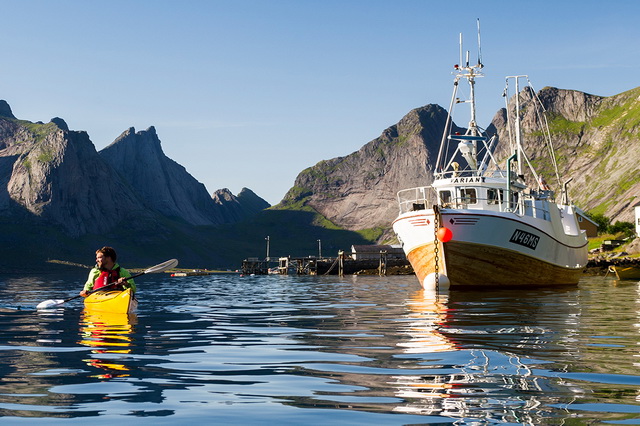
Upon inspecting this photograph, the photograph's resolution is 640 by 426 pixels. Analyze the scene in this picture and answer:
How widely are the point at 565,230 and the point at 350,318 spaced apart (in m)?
31.5

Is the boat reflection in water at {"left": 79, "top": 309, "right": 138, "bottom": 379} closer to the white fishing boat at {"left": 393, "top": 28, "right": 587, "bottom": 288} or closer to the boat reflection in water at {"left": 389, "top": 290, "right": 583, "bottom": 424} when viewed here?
the boat reflection in water at {"left": 389, "top": 290, "right": 583, "bottom": 424}

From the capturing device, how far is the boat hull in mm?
37656

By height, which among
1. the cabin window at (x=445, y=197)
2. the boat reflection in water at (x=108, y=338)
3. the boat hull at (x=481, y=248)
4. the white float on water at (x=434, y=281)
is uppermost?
the cabin window at (x=445, y=197)

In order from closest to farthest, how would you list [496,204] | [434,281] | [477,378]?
[477,378] → [434,281] → [496,204]

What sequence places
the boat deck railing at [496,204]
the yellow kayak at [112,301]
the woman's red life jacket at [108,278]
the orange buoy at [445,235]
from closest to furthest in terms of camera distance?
the yellow kayak at [112,301]
the woman's red life jacket at [108,278]
the orange buoy at [445,235]
the boat deck railing at [496,204]

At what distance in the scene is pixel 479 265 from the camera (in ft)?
126

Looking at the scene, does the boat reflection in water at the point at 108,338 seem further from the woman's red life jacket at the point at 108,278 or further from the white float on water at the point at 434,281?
the white float on water at the point at 434,281

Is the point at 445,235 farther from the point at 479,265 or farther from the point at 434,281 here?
the point at 434,281

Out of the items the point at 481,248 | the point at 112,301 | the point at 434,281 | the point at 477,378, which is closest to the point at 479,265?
the point at 481,248

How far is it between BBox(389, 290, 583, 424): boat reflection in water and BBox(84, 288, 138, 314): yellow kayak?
32.6 feet

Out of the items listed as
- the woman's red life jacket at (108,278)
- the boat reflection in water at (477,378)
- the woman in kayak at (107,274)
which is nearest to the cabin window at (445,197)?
the woman in kayak at (107,274)

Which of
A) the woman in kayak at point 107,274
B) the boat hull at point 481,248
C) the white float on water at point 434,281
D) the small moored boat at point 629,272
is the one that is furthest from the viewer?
the small moored boat at point 629,272

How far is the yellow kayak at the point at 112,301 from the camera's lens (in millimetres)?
22156

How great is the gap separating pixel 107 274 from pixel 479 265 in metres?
22.3
